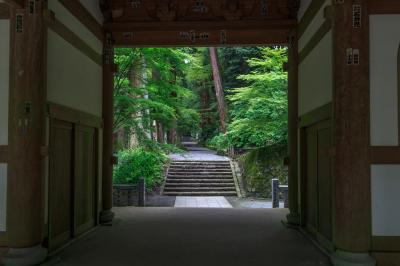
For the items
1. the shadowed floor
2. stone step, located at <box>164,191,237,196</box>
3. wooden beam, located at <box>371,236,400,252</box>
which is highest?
wooden beam, located at <box>371,236,400,252</box>

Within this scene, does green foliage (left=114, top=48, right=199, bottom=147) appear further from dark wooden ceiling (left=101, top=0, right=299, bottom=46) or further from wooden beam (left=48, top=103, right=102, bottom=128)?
wooden beam (left=48, top=103, right=102, bottom=128)

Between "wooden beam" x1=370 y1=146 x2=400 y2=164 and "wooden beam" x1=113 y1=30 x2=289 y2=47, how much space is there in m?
3.92

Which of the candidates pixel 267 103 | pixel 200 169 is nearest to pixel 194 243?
pixel 267 103

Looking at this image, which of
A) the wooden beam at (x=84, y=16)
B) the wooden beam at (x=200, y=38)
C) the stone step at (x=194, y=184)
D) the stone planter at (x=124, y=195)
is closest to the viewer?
the wooden beam at (x=84, y=16)

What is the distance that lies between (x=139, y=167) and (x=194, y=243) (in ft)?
29.6

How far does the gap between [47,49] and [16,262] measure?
2.59 m

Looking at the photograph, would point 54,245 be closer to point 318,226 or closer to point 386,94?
point 318,226

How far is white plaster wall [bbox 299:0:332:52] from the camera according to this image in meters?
5.74

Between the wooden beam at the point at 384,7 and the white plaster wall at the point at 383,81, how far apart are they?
0.06m

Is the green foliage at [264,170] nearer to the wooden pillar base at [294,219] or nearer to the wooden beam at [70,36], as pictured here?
the wooden pillar base at [294,219]

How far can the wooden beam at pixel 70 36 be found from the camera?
5119 millimetres

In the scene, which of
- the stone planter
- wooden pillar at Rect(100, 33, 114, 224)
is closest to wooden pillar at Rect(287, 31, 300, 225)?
wooden pillar at Rect(100, 33, 114, 224)

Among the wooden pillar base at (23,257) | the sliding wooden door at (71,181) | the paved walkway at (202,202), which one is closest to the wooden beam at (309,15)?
the sliding wooden door at (71,181)

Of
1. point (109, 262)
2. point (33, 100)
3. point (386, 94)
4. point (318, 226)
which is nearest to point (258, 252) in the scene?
point (318, 226)
